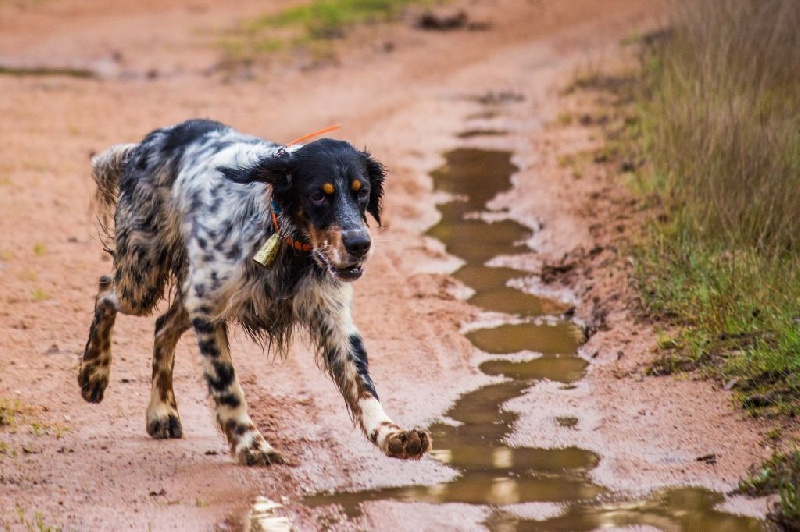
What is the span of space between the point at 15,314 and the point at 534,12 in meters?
14.7

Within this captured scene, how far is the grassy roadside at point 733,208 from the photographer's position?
5.74 m

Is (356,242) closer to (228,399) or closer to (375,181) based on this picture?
(375,181)

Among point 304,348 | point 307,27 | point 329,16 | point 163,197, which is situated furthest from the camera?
point 329,16

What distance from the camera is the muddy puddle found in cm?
457

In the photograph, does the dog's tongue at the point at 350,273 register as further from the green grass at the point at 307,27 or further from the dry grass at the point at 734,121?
the green grass at the point at 307,27

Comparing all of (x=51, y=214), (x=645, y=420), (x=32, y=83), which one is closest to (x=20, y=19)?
(x=32, y=83)

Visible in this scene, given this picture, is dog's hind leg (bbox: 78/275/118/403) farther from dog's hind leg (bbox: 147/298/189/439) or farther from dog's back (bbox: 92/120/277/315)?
dog's hind leg (bbox: 147/298/189/439)

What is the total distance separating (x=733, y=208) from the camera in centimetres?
757

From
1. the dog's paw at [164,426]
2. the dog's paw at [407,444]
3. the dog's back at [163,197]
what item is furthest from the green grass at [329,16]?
the dog's paw at [407,444]

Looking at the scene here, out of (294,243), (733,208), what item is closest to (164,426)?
(294,243)

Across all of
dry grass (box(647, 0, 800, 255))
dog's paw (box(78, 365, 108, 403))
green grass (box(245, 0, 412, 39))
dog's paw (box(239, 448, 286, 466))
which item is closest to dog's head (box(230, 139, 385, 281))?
dog's paw (box(239, 448, 286, 466))

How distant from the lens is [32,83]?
15500 mm

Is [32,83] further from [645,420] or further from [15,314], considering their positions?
[645,420]

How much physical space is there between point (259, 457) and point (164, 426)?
2.30 feet
